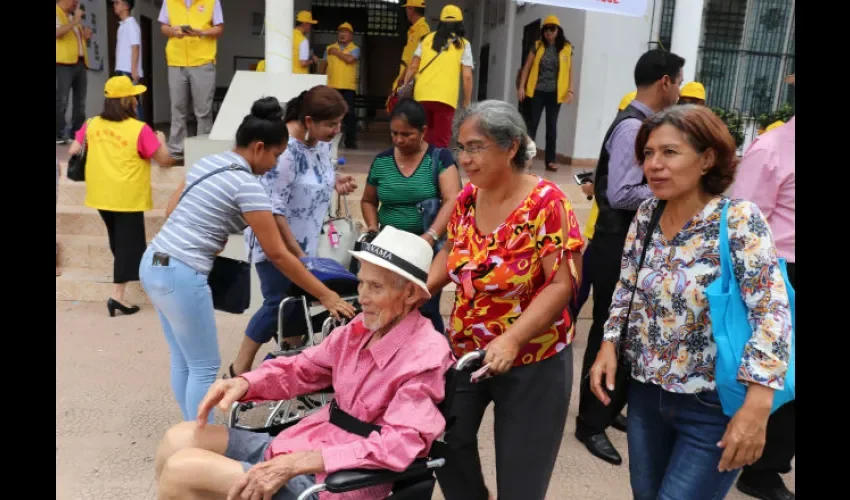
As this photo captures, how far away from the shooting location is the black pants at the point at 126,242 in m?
5.42

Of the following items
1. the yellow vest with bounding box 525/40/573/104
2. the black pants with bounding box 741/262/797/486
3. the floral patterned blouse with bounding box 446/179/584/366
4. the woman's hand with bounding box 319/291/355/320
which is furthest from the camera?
the yellow vest with bounding box 525/40/573/104

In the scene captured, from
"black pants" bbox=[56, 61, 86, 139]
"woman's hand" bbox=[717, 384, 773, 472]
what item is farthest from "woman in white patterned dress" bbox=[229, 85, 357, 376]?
"black pants" bbox=[56, 61, 86, 139]

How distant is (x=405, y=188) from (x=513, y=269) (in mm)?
1704

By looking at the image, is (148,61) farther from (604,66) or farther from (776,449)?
(776,449)

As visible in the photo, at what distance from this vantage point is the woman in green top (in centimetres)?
376

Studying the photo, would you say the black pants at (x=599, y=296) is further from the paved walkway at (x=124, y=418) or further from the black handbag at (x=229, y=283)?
the black handbag at (x=229, y=283)

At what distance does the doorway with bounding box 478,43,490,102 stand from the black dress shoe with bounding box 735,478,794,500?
12.4 meters

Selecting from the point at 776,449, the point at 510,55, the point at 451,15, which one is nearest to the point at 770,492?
the point at 776,449

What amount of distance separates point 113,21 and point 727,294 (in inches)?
518

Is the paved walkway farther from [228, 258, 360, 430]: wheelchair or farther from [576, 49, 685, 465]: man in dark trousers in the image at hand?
[228, 258, 360, 430]: wheelchair

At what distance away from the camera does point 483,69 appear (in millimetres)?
15094

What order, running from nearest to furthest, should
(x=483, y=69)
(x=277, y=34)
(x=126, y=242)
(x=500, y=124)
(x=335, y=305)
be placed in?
(x=500, y=124)
(x=335, y=305)
(x=126, y=242)
(x=277, y=34)
(x=483, y=69)
